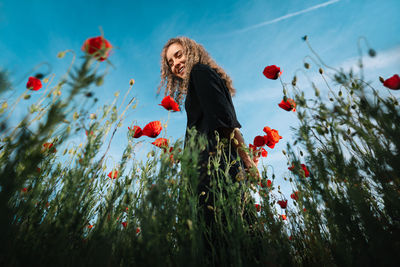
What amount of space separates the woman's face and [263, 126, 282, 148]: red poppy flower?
127 centimetres

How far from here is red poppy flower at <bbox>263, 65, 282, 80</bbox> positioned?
2.06 m

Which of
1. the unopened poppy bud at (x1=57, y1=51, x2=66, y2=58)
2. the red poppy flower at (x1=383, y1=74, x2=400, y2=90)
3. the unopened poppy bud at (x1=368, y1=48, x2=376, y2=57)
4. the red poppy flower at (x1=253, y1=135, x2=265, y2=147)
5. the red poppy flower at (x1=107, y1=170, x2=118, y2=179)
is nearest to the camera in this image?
the unopened poppy bud at (x1=57, y1=51, x2=66, y2=58)

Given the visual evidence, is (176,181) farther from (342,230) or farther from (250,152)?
(342,230)

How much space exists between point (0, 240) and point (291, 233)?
1.94 metres

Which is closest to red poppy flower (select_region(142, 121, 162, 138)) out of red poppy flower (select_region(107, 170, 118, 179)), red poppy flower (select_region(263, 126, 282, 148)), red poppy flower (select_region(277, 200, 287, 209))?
red poppy flower (select_region(107, 170, 118, 179))

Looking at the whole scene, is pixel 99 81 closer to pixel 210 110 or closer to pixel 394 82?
pixel 210 110

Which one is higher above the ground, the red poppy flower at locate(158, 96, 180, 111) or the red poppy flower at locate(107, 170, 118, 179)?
the red poppy flower at locate(158, 96, 180, 111)

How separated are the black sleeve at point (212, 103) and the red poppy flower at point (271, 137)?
0.37 metres

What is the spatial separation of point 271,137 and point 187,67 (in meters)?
1.28

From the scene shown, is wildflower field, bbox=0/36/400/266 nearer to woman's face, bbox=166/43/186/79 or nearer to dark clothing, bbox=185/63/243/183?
dark clothing, bbox=185/63/243/183

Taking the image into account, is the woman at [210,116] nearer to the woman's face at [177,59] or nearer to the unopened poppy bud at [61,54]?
the woman's face at [177,59]

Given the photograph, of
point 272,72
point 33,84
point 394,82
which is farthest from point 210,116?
point 33,84

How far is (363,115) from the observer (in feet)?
3.87

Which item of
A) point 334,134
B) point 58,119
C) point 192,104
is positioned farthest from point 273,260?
point 192,104
